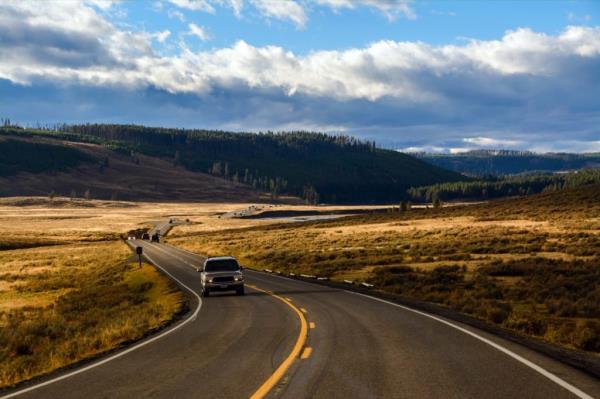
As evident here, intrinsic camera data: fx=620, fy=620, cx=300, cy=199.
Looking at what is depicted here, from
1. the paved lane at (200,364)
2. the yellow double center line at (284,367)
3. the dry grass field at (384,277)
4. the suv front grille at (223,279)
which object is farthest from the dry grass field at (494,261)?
the suv front grille at (223,279)

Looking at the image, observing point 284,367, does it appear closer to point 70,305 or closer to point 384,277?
point 70,305

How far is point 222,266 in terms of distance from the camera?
31234 mm

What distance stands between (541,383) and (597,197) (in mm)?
96228

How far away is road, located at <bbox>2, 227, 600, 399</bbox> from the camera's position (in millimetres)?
10227

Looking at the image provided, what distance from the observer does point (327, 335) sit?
16.6 m

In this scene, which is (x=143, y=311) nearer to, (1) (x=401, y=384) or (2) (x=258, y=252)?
(1) (x=401, y=384)

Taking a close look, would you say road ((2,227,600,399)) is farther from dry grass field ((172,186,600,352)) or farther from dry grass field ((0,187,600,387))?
dry grass field ((172,186,600,352))

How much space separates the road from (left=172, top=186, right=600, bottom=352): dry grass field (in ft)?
12.6

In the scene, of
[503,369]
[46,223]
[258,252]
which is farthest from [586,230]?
[46,223]

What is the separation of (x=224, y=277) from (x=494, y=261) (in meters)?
20.1

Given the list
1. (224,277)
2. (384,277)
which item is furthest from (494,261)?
(224,277)

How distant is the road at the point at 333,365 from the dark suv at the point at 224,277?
9611 mm

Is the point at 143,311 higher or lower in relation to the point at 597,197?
lower

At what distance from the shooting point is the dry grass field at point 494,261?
21.8 meters
